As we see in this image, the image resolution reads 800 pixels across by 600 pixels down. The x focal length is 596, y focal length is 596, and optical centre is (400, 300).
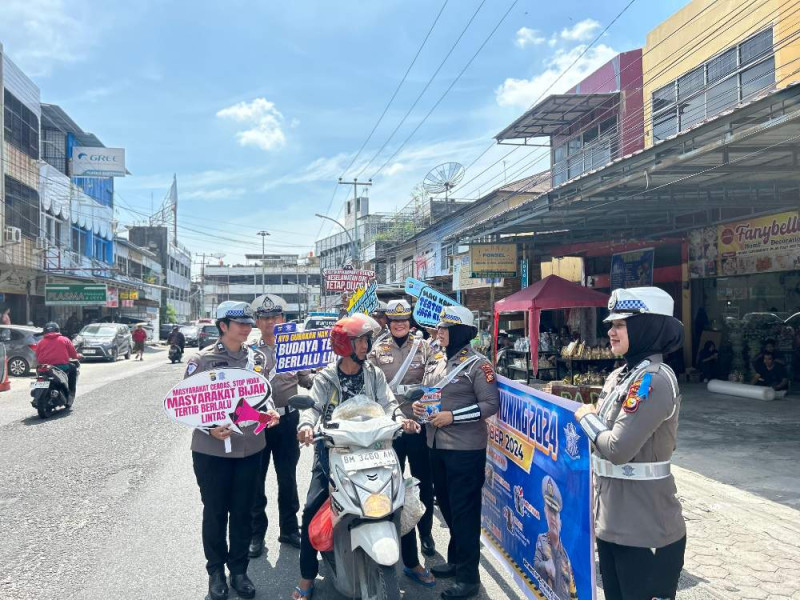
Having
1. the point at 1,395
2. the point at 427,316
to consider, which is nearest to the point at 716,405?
the point at 427,316

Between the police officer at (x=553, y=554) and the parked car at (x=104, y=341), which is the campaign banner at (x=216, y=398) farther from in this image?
the parked car at (x=104, y=341)

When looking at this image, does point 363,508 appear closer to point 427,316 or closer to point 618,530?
point 618,530

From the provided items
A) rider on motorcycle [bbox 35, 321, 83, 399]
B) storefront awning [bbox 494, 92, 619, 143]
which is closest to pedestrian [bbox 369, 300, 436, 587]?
rider on motorcycle [bbox 35, 321, 83, 399]

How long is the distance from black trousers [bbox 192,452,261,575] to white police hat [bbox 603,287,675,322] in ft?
8.26

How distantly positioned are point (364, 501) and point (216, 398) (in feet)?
3.99

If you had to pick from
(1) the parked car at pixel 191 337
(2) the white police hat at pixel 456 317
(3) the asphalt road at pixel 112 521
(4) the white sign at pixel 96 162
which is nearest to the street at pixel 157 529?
(3) the asphalt road at pixel 112 521

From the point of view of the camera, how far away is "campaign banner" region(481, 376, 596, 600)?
288 centimetres

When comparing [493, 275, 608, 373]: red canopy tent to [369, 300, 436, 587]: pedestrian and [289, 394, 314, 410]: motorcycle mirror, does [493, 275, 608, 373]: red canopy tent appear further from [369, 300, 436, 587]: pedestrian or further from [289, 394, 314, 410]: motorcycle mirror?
[289, 394, 314, 410]: motorcycle mirror

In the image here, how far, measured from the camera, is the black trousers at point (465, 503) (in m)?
3.74

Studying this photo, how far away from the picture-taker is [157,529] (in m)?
4.92

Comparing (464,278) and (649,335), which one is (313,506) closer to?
(649,335)

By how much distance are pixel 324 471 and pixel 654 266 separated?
44.5ft

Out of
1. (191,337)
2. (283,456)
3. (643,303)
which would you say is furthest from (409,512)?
(191,337)

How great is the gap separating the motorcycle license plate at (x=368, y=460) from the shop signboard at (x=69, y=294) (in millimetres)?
27135
